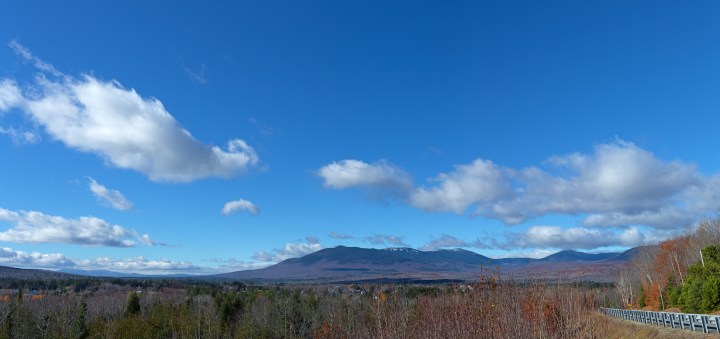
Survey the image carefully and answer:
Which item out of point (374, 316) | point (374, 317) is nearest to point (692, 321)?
point (374, 317)

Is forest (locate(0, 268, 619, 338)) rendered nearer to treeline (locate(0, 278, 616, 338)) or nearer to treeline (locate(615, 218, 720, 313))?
treeline (locate(0, 278, 616, 338))

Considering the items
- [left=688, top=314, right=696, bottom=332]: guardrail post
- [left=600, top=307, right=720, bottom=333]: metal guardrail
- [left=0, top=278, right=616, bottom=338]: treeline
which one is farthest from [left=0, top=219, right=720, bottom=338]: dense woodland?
[left=688, top=314, right=696, bottom=332]: guardrail post

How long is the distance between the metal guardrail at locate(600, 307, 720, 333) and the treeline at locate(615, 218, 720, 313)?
4.32 m

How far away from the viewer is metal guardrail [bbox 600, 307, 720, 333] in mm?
29120

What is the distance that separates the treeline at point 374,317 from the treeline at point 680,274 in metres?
8.32

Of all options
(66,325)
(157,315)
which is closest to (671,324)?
(157,315)

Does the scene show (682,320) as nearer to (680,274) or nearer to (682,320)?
(682,320)

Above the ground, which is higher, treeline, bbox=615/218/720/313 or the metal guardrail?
treeline, bbox=615/218/720/313

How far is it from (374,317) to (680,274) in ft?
207

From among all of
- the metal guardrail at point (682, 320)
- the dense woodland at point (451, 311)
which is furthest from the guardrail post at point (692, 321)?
the dense woodland at point (451, 311)

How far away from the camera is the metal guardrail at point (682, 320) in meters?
29.1

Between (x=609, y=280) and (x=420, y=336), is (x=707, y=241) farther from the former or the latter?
(x=609, y=280)

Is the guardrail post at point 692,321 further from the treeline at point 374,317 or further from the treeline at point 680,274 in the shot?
the treeline at point 680,274

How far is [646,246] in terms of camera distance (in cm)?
9950
